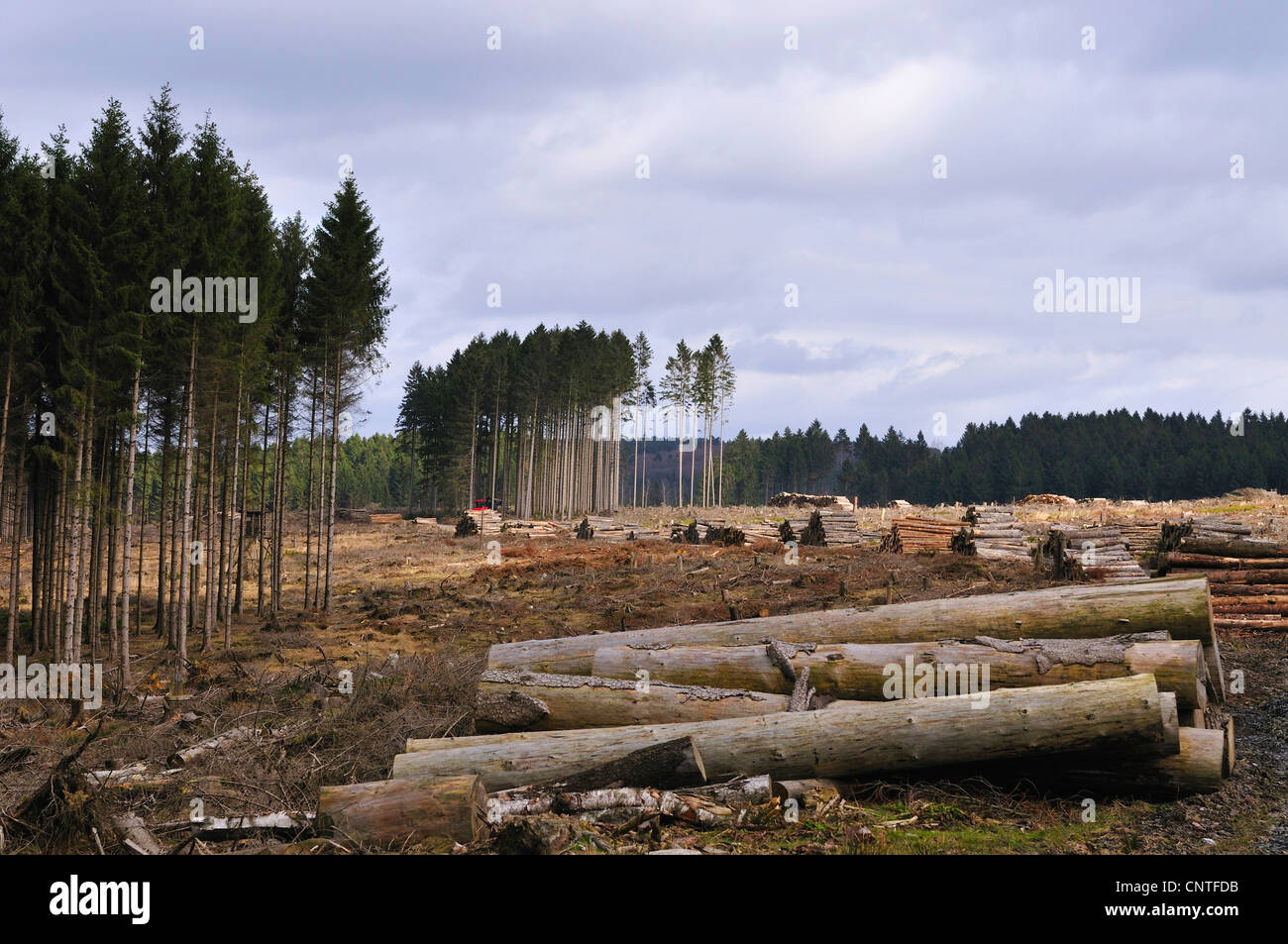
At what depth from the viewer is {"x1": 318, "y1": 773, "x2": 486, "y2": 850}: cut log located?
634cm

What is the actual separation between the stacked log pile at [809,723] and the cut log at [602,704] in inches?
0.6

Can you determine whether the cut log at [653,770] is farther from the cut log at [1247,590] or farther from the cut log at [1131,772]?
the cut log at [1247,590]

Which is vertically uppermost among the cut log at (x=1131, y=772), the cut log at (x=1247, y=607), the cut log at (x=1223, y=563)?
the cut log at (x=1223, y=563)

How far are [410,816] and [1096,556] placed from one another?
18.9m

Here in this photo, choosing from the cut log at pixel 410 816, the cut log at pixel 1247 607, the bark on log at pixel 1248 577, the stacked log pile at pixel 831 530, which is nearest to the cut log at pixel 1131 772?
the cut log at pixel 410 816

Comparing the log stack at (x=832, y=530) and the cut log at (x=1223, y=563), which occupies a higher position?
the cut log at (x=1223, y=563)

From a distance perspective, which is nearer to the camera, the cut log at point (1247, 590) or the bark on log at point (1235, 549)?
the cut log at point (1247, 590)

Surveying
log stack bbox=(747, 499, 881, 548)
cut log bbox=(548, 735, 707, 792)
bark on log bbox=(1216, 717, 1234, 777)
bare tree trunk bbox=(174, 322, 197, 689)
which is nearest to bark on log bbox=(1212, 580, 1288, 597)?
bark on log bbox=(1216, 717, 1234, 777)

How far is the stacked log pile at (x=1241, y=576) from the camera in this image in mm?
14930

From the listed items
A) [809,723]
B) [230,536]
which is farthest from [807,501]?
[809,723]

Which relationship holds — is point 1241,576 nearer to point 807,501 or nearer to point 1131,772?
point 1131,772

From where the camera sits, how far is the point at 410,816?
639cm

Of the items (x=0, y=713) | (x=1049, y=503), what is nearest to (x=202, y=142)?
(x=0, y=713)
